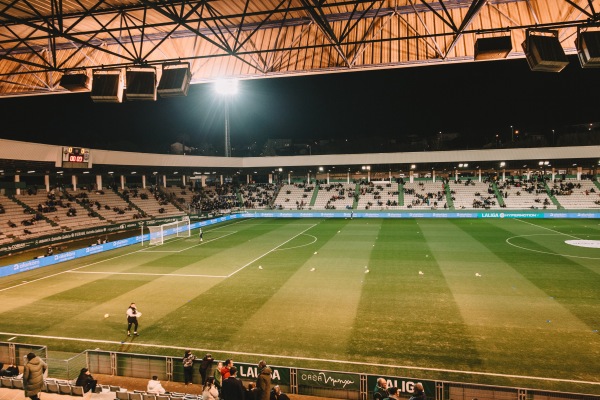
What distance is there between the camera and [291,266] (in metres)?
22.3

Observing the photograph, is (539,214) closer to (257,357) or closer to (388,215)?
(388,215)

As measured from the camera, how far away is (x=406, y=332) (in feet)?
40.3

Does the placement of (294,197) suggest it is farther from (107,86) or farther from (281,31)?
(107,86)

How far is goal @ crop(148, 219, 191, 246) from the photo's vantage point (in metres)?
32.3

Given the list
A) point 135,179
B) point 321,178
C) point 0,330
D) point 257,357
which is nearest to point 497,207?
point 321,178

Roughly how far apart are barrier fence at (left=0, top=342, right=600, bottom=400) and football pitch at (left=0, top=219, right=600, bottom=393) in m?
1.48

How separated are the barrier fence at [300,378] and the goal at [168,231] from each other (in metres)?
22.3

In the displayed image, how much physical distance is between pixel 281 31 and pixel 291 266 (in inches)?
541

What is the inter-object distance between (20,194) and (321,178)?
43.4 metres

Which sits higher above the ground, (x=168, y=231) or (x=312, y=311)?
(x=168, y=231)

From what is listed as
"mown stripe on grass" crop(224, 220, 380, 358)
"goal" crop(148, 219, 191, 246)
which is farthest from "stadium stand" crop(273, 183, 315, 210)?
"mown stripe on grass" crop(224, 220, 380, 358)

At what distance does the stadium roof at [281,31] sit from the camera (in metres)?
11.3

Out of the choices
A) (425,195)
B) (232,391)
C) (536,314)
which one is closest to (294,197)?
(425,195)

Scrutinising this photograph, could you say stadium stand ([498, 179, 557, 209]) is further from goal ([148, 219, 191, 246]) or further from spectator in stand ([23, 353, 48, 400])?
spectator in stand ([23, 353, 48, 400])
